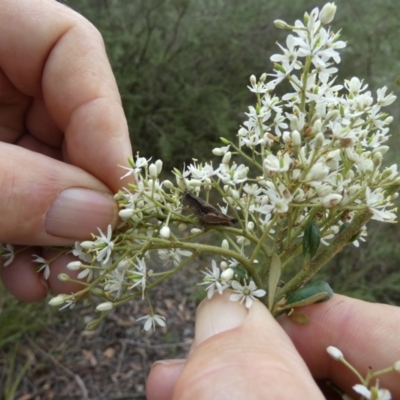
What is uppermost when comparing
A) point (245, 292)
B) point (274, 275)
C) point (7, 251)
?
Answer: point (274, 275)

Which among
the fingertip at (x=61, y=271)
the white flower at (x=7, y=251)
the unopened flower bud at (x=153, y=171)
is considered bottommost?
the fingertip at (x=61, y=271)

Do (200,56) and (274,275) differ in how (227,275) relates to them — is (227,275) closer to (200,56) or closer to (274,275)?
(274,275)

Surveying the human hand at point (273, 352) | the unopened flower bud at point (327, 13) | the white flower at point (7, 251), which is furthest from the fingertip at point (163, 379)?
the unopened flower bud at point (327, 13)

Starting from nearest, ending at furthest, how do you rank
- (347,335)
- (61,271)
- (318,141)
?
(318,141) → (347,335) → (61,271)

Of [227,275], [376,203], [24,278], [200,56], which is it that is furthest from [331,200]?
[200,56]

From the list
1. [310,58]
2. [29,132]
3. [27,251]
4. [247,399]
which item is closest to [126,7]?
[29,132]

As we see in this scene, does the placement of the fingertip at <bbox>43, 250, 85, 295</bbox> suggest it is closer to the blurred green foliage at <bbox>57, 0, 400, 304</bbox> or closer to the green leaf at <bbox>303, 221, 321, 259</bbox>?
the green leaf at <bbox>303, 221, 321, 259</bbox>

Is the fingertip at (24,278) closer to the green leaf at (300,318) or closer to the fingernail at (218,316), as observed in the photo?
the fingernail at (218,316)

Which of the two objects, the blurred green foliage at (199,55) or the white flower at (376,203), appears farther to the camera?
the blurred green foliage at (199,55)
